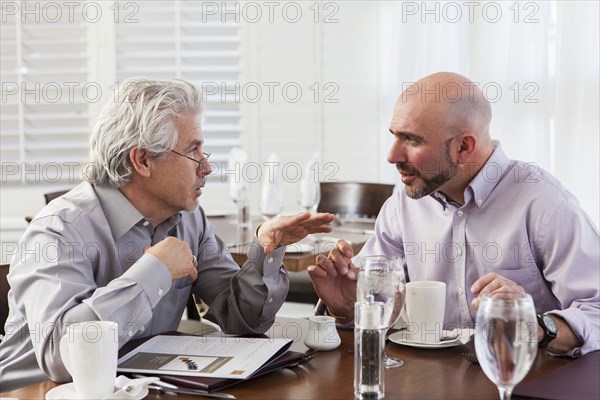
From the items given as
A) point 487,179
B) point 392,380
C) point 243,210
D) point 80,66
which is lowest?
point 392,380

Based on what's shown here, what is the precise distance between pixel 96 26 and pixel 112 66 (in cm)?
21

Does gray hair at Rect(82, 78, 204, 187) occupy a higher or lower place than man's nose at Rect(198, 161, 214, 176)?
higher

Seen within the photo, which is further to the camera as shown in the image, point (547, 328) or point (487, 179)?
point (487, 179)

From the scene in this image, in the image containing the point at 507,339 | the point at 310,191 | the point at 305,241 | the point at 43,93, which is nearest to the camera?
the point at 507,339

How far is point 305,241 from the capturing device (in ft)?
9.80

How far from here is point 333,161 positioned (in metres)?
4.18

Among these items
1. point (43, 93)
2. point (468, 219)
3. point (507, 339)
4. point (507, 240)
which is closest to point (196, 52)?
point (43, 93)

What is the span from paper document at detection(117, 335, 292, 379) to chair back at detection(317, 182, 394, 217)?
2.01 m

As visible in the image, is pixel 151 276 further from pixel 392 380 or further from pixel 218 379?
pixel 392 380

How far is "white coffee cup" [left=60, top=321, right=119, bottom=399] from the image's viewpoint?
126cm

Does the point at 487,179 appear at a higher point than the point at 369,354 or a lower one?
higher

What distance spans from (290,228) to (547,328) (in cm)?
55

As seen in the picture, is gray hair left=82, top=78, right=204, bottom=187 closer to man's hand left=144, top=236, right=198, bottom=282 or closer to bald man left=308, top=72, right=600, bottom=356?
man's hand left=144, top=236, right=198, bottom=282

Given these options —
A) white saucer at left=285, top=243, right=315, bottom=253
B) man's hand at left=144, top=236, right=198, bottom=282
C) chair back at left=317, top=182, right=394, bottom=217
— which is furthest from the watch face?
chair back at left=317, top=182, right=394, bottom=217
